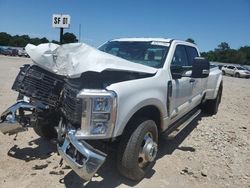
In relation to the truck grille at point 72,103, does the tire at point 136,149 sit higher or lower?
lower

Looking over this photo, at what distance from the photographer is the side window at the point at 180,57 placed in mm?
4704

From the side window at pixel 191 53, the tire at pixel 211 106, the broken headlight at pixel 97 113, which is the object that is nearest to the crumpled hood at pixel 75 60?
the broken headlight at pixel 97 113

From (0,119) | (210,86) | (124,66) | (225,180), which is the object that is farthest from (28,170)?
(210,86)

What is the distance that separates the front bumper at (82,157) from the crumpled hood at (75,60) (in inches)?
29.8

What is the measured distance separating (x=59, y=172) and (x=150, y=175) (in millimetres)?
1289

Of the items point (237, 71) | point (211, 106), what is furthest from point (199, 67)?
point (237, 71)

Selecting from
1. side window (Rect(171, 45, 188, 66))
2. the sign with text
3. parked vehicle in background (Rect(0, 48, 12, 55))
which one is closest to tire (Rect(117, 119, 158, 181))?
side window (Rect(171, 45, 188, 66))

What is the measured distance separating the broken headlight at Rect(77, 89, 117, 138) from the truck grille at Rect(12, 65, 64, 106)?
0.91 m

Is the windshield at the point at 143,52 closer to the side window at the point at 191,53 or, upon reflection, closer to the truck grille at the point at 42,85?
the side window at the point at 191,53

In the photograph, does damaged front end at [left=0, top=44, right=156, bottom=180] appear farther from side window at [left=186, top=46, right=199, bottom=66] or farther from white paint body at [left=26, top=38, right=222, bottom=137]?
side window at [left=186, top=46, right=199, bottom=66]

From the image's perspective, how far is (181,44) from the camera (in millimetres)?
5215

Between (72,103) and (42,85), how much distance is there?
33.4 inches

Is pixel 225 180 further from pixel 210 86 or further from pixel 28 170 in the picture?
pixel 210 86

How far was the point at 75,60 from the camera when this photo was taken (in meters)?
3.24
